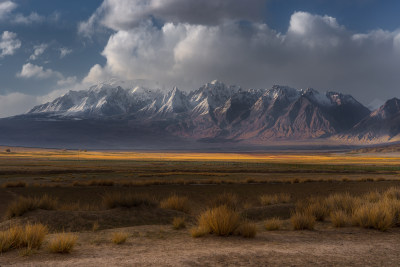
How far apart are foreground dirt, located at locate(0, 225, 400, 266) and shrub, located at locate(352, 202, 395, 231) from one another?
341 millimetres

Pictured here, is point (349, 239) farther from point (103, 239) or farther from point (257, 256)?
point (103, 239)

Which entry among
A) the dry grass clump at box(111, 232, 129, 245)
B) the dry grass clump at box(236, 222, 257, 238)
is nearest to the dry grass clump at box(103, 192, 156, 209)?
the dry grass clump at box(111, 232, 129, 245)

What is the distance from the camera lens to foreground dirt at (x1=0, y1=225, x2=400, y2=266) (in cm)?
787

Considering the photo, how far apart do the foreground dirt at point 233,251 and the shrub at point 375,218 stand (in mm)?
341

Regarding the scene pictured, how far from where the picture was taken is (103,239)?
10.7m

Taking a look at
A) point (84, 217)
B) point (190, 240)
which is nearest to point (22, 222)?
point (84, 217)

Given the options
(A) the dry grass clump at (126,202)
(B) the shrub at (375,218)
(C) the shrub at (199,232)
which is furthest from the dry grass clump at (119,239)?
(B) the shrub at (375,218)

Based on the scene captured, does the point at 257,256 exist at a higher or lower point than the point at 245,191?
higher

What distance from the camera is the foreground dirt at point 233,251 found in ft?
25.8

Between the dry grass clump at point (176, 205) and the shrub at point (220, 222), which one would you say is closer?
the shrub at point (220, 222)

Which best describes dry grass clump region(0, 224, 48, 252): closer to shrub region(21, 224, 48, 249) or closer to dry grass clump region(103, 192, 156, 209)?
shrub region(21, 224, 48, 249)

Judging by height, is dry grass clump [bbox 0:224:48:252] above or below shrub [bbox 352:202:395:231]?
above

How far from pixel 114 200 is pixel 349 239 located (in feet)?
33.1

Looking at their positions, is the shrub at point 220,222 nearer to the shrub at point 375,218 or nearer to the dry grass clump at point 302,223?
the dry grass clump at point 302,223
